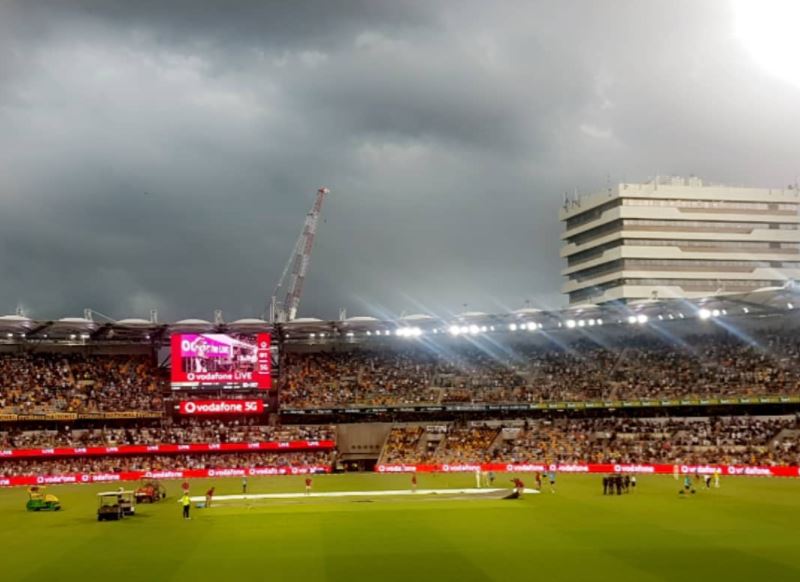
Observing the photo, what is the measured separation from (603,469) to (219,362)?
44629 millimetres

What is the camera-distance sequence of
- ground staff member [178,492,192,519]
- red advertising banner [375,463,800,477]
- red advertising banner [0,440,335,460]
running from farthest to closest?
1. red advertising banner [0,440,335,460]
2. red advertising banner [375,463,800,477]
3. ground staff member [178,492,192,519]

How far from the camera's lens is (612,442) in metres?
93.2

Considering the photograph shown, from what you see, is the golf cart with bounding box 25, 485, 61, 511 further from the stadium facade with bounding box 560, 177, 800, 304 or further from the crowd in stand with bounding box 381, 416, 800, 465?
the stadium facade with bounding box 560, 177, 800, 304

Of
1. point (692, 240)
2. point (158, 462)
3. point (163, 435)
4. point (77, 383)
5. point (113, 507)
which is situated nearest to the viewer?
point (113, 507)

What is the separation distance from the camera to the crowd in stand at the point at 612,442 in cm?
8369

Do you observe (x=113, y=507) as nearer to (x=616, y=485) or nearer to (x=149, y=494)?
(x=149, y=494)

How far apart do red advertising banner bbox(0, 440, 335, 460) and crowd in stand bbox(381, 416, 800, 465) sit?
9884mm

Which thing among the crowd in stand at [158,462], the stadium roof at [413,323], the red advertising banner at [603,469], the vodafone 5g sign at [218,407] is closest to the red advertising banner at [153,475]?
the crowd in stand at [158,462]

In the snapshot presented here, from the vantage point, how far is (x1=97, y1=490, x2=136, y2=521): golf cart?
165 feet

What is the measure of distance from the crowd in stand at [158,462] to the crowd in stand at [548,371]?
8.51 m

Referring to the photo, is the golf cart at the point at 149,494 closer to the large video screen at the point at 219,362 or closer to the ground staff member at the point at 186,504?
the ground staff member at the point at 186,504

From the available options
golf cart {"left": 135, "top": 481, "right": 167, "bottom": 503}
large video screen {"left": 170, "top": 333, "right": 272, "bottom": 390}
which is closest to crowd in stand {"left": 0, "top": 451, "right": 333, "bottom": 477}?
large video screen {"left": 170, "top": 333, "right": 272, "bottom": 390}

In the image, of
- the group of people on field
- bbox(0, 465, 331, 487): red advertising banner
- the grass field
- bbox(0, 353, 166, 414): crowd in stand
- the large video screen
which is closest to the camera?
the grass field

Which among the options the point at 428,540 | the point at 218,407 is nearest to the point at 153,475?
the point at 218,407
